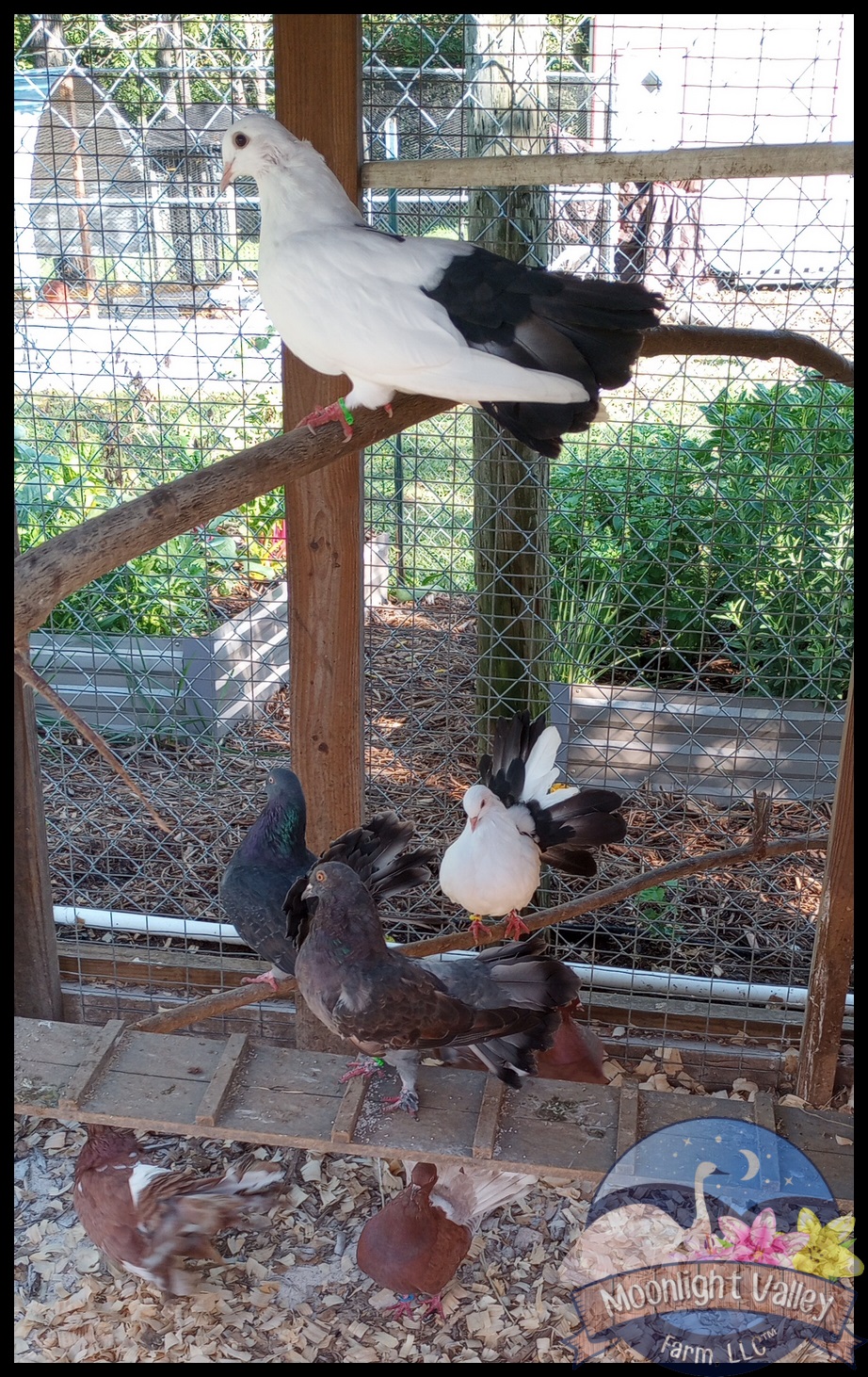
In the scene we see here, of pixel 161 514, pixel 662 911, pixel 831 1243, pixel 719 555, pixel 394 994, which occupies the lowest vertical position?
pixel 662 911

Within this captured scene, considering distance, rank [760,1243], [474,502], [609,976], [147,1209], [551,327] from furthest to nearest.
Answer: [474,502]
[609,976]
[147,1209]
[760,1243]
[551,327]

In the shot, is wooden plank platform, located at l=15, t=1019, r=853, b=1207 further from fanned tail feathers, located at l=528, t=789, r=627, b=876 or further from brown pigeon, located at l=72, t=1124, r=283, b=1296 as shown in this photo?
fanned tail feathers, located at l=528, t=789, r=627, b=876

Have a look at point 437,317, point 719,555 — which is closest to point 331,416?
point 437,317

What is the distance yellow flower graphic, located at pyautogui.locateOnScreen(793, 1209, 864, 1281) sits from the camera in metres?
1.69

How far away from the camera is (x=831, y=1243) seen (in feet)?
5.57

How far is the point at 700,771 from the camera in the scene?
3.12 metres

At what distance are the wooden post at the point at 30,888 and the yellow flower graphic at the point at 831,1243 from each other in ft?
5.04

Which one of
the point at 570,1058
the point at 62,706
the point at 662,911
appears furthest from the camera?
the point at 662,911

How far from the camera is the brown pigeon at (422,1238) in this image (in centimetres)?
199

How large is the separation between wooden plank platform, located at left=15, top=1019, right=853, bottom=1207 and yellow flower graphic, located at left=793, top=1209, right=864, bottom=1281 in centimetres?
6

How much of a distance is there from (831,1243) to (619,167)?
1764 millimetres

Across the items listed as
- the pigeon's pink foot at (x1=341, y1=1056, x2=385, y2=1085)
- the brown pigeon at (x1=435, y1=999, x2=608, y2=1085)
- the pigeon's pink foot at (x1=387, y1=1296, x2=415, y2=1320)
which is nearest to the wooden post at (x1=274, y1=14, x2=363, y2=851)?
the pigeon's pink foot at (x1=341, y1=1056, x2=385, y2=1085)

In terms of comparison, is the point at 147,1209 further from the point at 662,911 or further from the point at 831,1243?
the point at 662,911

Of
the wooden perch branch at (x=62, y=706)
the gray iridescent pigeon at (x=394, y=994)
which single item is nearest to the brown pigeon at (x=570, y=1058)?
the gray iridescent pigeon at (x=394, y=994)
